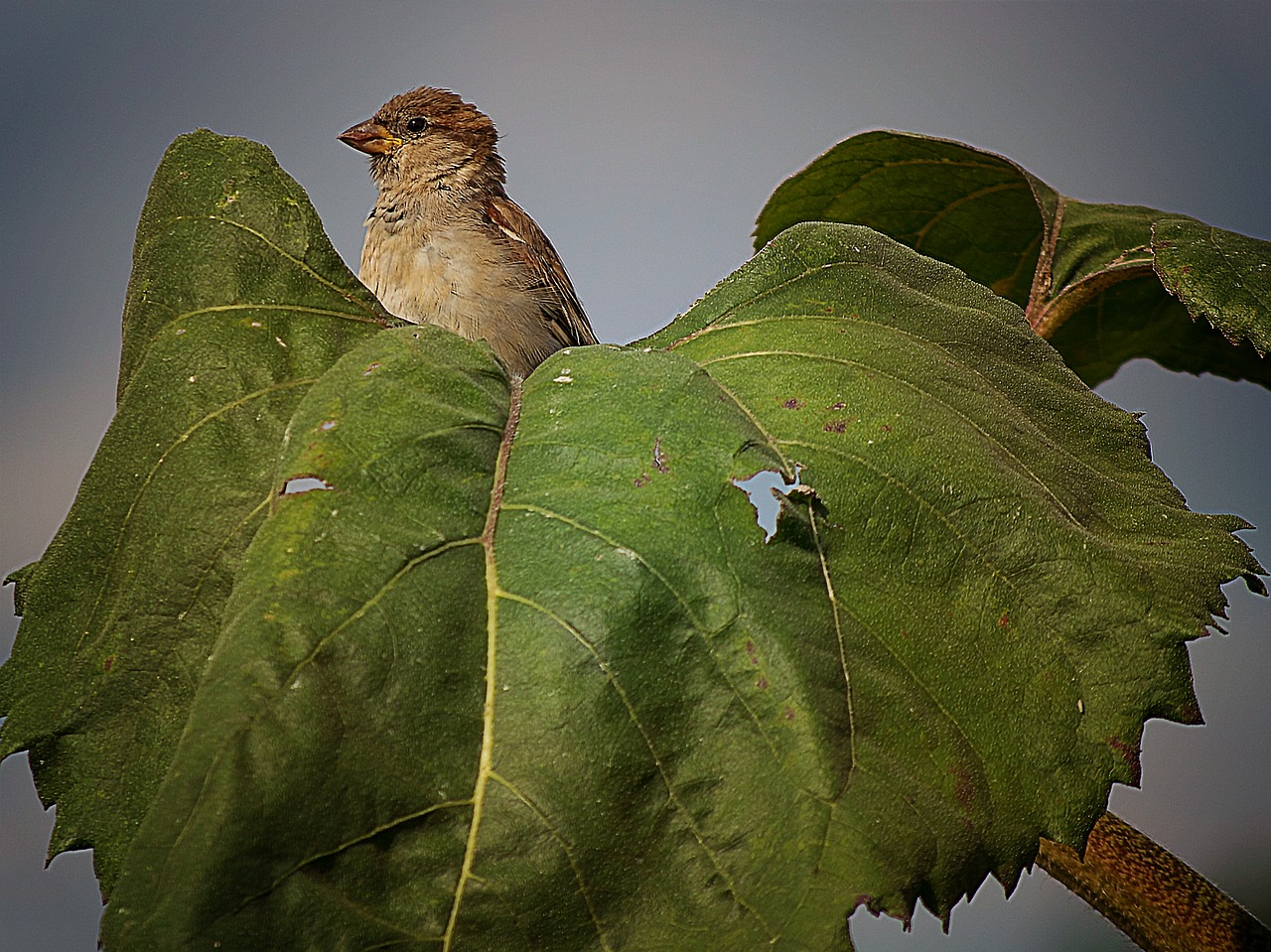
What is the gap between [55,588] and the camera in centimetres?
43

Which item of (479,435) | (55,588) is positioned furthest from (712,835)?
(55,588)

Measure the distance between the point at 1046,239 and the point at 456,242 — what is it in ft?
1.87

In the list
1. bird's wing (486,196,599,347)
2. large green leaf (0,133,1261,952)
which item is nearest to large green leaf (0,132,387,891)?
large green leaf (0,133,1261,952)

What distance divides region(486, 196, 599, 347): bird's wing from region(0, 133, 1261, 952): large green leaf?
66cm

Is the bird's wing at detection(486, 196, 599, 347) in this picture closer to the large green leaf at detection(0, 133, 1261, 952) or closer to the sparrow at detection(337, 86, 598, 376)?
the sparrow at detection(337, 86, 598, 376)

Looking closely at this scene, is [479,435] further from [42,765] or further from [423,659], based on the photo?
[42,765]

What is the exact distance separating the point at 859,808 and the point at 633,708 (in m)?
0.08

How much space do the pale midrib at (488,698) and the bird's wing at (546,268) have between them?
744mm

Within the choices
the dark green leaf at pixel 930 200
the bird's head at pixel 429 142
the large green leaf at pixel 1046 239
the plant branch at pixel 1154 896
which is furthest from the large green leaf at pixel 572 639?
the bird's head at pixel 429 142

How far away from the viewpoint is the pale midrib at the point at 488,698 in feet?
1.14

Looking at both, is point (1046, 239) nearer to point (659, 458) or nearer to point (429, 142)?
point (659, 458)

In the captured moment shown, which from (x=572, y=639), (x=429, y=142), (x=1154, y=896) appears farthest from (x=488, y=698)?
(x=429, y=142)

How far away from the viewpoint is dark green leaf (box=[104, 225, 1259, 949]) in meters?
0.34

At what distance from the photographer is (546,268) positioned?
1.21 metres
